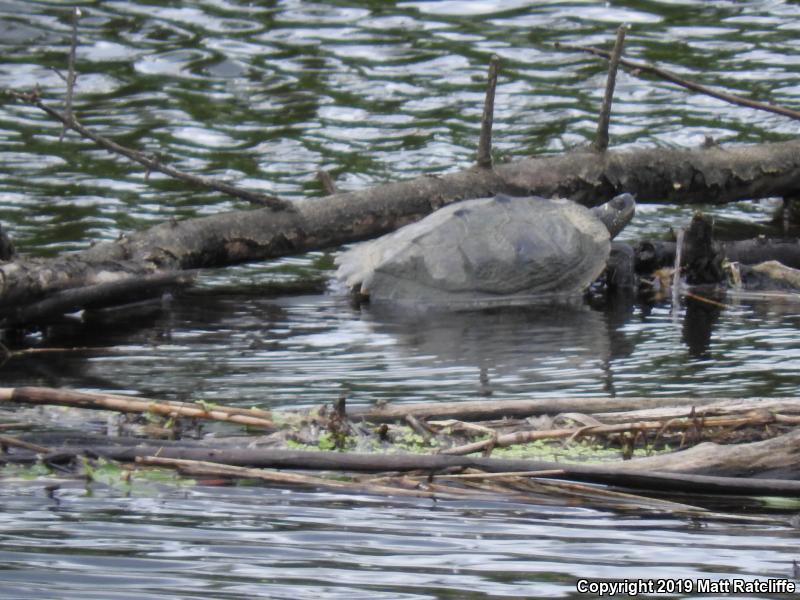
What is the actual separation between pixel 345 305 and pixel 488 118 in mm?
1347

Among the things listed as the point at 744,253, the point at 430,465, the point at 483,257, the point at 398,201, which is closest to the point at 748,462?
the point at 430,465

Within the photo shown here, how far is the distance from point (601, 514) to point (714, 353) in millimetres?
2723

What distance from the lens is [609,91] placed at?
27.1ft

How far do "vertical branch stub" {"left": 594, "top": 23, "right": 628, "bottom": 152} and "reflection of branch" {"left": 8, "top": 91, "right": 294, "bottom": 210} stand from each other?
6.24ft

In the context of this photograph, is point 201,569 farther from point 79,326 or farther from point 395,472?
point 79,326

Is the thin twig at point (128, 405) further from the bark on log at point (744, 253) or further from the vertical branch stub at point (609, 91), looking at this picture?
the bark on log at point (744, 253)

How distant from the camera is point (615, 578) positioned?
331cm

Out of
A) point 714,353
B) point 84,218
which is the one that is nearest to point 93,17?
point 84,218

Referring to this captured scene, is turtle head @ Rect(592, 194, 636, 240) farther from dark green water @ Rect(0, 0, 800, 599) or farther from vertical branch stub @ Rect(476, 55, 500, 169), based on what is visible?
dark green water @ Rect(0, 0, 800, 599)

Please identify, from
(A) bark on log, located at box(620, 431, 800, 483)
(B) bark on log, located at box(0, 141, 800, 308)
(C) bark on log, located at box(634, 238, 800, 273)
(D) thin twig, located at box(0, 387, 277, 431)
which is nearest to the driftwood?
(B) bark on log, located at box(0, 141, 800, 308)

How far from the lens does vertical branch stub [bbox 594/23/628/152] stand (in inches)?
312

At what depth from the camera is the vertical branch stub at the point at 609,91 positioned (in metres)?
7.92

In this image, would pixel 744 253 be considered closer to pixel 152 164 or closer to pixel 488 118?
pixel 488 118

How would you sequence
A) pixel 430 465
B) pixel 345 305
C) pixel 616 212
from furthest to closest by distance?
pixel 616 212 → pixel 345 305 → pixel 430 465
